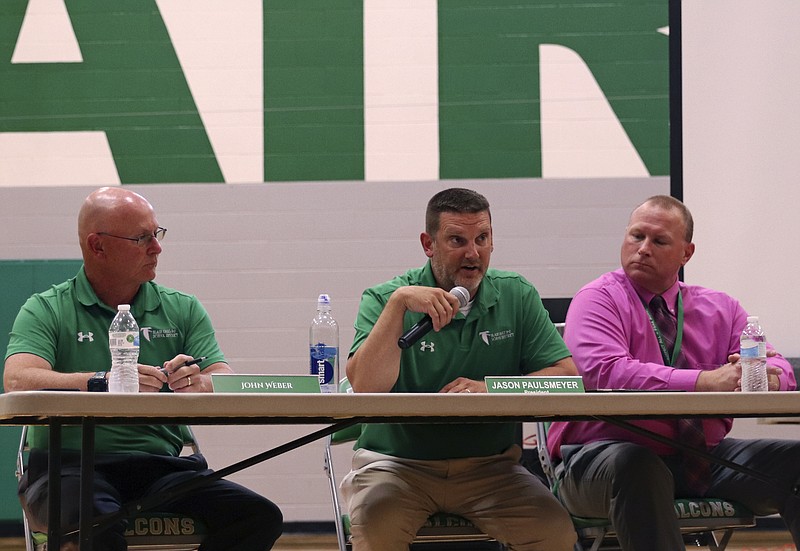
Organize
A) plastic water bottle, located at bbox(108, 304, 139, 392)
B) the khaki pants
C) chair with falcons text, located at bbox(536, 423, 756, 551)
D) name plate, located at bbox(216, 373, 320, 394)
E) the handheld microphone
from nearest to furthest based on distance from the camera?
name plate, located at bbox(216, 373, 320, 394) < plastic water bottle, located at bbox(108, 304, 139, 392) < the handheld microphone < the khaki pants < chair with falcons text, located at bbox(536, 423, 756, 551)

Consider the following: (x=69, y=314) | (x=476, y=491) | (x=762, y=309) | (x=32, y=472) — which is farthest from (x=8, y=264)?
(x=762, y=309)

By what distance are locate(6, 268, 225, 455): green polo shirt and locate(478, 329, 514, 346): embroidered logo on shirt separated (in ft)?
2.71

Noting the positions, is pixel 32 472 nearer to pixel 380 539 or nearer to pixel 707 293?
pixel 380 539

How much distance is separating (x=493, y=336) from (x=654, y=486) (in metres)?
0.65

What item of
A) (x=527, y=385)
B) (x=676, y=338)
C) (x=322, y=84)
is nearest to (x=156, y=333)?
(x=527, y=385)

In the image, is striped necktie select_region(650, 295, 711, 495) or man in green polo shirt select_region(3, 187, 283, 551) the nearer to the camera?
man in green polo shirt select_region(3, 187, 283, 551)

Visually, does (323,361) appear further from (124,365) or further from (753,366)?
(753,366)

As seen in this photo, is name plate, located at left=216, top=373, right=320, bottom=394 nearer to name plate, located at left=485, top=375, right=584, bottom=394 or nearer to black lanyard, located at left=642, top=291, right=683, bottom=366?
name plate, located at left=485, top=375, right=584, bottom=394

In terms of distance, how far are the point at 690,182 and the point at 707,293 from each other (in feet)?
5.79

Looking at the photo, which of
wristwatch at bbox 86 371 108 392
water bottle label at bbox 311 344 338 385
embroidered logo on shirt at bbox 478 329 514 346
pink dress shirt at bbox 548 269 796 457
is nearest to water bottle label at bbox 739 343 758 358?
pink dress shirt at bbox 548 269 796 457

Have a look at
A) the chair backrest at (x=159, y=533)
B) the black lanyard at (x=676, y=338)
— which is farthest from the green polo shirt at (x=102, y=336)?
the black lanyard at (x=676, y=338)

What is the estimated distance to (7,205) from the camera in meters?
5.04

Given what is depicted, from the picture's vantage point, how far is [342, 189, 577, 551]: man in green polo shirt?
261 centimetres

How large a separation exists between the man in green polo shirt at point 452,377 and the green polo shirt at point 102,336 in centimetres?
56
